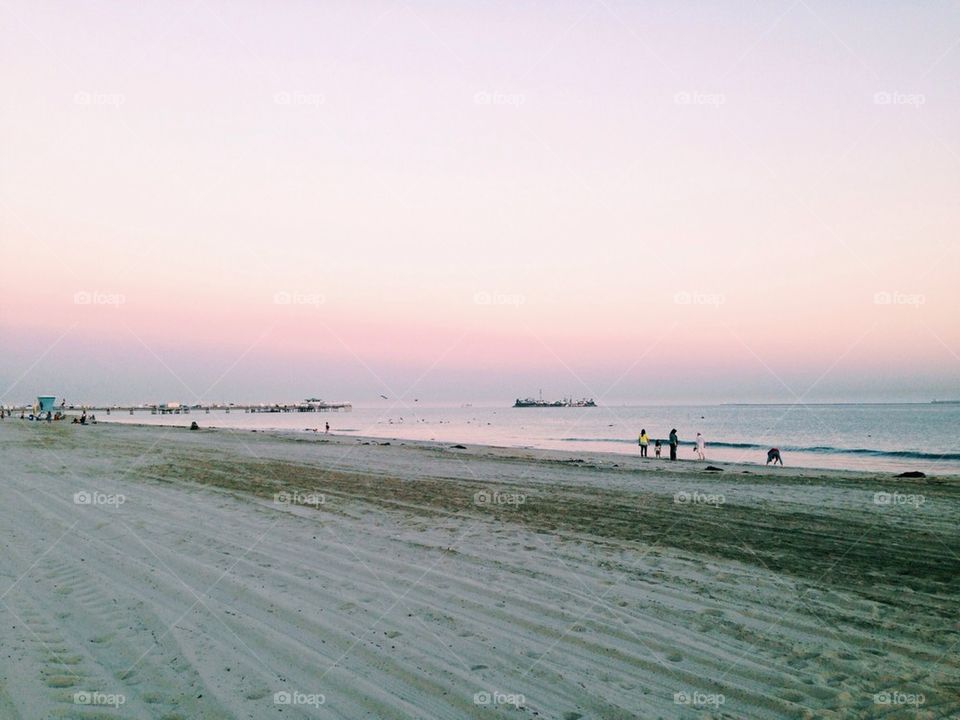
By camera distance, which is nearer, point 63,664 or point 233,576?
point 63,664

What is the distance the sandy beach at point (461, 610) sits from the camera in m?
4.18

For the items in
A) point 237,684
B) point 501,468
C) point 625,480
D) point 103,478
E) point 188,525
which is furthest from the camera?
point 501,468

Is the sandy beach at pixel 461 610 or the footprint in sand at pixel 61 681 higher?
the footprint in sand at pixel 61 681

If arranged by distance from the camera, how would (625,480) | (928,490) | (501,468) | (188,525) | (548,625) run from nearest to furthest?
(548,625) < (188,525) < (928,490) < (625,480) < (501,468)

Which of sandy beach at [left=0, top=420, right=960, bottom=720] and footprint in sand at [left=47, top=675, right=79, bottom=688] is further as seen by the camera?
sandy beach at [left=0, top=420, right=960, bottom=720]

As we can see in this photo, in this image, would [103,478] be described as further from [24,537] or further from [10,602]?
[10,602]

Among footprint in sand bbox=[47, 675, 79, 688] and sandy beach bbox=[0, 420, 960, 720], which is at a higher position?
footprint in sand bbox=[47, 675, 79, 688]

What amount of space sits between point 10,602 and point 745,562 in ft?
27.8

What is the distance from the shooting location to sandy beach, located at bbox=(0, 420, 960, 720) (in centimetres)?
418

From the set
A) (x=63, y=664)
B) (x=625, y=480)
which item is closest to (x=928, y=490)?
(x=625, y=480)

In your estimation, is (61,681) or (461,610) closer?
(61,681)

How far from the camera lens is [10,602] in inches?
219

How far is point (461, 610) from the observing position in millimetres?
5863

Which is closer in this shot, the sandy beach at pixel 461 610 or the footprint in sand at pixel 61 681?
the footprint in sand at pixel 61 681
